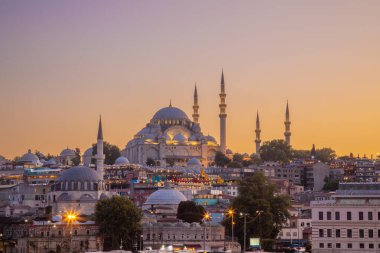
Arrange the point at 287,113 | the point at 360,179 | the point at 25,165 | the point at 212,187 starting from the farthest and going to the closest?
the point at 287,113
the point at 25,165
the point at 360,179
the point at 212,187

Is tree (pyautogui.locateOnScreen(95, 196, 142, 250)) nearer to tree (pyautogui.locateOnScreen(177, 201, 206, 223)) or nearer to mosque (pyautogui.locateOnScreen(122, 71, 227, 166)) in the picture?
tree (pyautogui.locateOnScreen(177, 201, 206, 223))

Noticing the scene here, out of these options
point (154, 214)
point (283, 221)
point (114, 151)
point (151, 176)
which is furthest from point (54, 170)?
point (283, 221)

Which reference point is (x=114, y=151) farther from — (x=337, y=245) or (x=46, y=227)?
(x=337, y=245)

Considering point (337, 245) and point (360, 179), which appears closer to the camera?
point (337, 245)

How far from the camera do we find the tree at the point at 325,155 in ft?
588

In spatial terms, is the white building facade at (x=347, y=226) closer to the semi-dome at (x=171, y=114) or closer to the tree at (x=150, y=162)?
A: the tree at (x=150, y=162)

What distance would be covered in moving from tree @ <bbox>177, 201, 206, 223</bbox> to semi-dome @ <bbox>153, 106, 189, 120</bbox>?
81.0 m

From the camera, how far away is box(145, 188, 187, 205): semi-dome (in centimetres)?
10951

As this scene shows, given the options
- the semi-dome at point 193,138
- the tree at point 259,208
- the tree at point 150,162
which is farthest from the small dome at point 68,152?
the tree at point 259,208

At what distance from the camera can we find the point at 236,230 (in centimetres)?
8775

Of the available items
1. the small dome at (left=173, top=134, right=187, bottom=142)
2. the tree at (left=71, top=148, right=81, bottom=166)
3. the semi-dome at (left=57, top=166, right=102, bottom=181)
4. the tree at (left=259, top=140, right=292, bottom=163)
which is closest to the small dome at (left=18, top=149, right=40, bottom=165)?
the tree at (left=71, top=148, right=81, bottom=166)

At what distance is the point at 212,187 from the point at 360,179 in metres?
21.4

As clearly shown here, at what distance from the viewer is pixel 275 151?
17562 centimetres

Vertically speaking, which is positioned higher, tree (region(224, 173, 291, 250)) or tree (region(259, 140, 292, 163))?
tree (region(259, 140, 292, 163))
